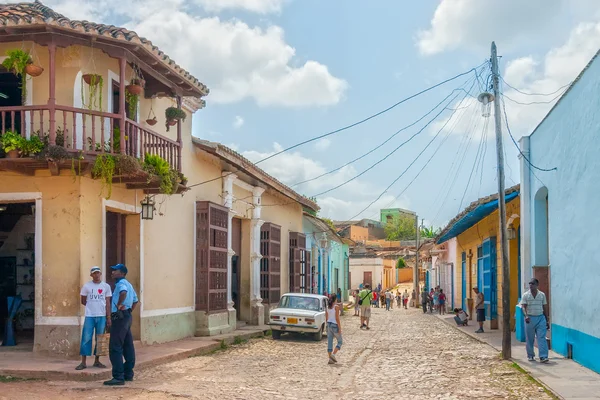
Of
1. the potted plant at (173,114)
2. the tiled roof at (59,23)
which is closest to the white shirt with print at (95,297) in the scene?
the tiled roof at (59,23)

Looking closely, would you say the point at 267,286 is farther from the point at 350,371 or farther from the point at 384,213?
the point at 384,213

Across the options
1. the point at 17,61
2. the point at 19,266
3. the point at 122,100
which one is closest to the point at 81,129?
the point at 122,100

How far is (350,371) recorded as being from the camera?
477 inches

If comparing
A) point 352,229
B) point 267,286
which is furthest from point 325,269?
point 352,229

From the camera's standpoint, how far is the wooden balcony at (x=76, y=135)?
11047 mm

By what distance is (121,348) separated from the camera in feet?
31.8

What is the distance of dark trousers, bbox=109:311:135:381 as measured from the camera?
379 inches

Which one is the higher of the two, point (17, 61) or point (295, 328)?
point (17, 61)

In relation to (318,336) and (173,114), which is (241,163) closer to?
(173,114)

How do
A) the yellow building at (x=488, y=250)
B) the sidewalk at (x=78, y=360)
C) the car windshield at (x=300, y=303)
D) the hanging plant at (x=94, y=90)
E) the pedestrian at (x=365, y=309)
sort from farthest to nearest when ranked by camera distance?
the pedestrian at (x=365, y=309)
the yellow building at (x=488, y=250)
the car windshield at (x=300, y=303)
the hanging plant at (x=94, y=90)
the sidewalk at (x=78, y=360)

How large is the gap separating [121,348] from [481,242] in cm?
1733

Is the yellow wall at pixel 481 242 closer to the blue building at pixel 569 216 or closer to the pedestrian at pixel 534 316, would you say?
the blue building at pixel 569 216

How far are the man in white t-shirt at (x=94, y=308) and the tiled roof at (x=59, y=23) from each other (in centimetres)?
389

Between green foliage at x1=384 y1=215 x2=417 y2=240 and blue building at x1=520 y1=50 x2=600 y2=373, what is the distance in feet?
207
